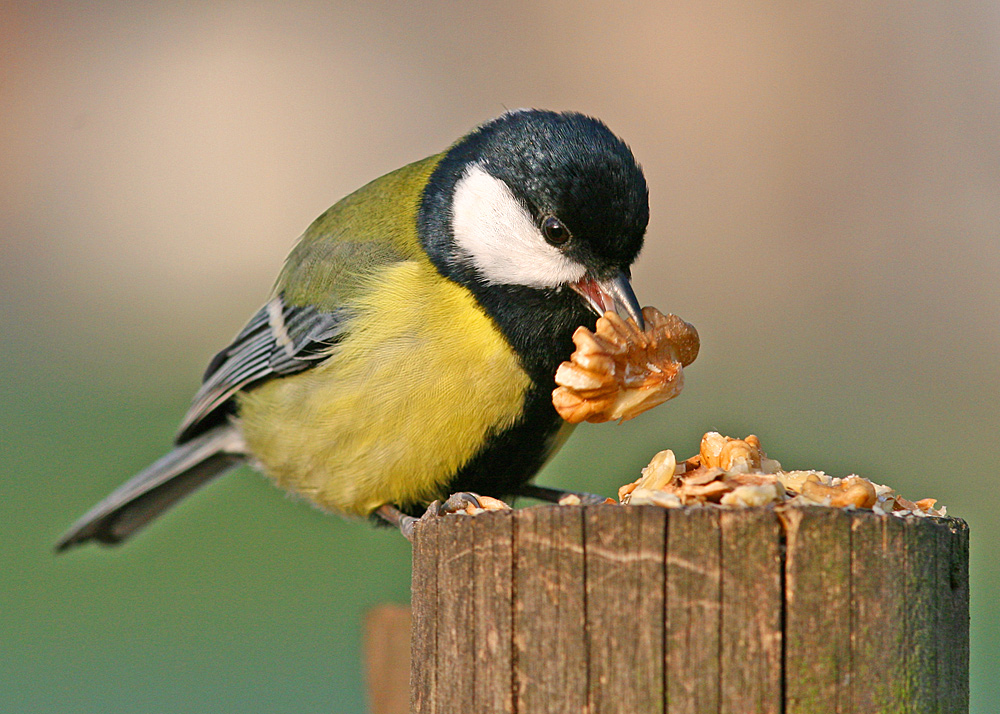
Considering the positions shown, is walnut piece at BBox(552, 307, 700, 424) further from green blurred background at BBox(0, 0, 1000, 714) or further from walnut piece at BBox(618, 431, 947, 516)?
green blurred background at BBox(0, 0, 1000, 714)

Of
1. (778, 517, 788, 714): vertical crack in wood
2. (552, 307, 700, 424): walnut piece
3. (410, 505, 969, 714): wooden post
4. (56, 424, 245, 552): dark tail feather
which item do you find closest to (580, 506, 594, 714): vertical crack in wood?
(410, 505, 969, 714): wooden post

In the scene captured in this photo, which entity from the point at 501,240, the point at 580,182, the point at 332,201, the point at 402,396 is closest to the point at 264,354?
the point at 402,396

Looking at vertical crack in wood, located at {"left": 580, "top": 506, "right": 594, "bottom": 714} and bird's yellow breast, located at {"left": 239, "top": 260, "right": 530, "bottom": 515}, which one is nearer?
vertical crack in wood, located at {"left": 580, "top": 506, "right": 594, "bottom": 714}

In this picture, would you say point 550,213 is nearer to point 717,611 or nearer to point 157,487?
point 717,611

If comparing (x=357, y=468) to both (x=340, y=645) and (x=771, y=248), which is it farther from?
(x=771, y=248)

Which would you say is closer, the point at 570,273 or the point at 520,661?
the point at 520,661

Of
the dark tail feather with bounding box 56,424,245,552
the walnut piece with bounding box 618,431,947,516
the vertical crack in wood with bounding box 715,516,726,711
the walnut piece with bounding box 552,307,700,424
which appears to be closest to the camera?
the vertical crack in wood with bounding box 715,516,726,711

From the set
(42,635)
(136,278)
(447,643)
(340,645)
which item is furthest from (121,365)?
(447,643)

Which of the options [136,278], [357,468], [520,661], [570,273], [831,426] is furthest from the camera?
[136,278]
